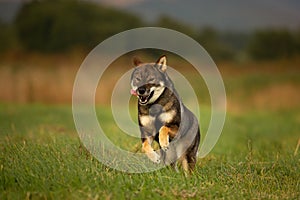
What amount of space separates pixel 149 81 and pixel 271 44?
3845 cm

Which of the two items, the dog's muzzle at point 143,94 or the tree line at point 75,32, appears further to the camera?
the tree line at point 75,32

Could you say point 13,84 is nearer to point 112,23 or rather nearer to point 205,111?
point 205,111

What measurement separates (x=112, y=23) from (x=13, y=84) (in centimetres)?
2523

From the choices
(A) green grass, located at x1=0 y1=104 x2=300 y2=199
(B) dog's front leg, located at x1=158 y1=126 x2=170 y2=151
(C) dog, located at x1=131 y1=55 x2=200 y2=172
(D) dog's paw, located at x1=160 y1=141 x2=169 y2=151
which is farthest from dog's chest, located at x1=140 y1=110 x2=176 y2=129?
(A) green grass, located at x1=0 y1=104 x2=300 y2=199

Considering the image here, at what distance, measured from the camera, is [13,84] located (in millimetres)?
23000

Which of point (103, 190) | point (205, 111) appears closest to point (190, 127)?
point (103, 190)

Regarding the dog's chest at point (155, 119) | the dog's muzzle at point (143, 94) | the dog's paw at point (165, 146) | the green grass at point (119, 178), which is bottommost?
the green grass at point (119, 178)

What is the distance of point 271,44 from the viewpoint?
4353 cm

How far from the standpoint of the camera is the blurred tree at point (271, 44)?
41441mm

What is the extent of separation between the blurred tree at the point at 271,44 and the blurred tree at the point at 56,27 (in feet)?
40.1

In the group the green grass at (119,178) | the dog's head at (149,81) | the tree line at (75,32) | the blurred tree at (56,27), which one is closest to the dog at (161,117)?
the dog's head at (149,81)

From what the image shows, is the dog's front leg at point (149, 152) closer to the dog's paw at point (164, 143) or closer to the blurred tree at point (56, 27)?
the dog's paw at point (164, 143)

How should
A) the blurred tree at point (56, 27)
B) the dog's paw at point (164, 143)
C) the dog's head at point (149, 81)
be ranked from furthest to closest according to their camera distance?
the blurred tree at point (56, 27)
the dog's head at point (149, 81)
the dog's paw at point (164, 143)

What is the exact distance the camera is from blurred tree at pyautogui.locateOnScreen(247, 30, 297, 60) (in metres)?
41.4
